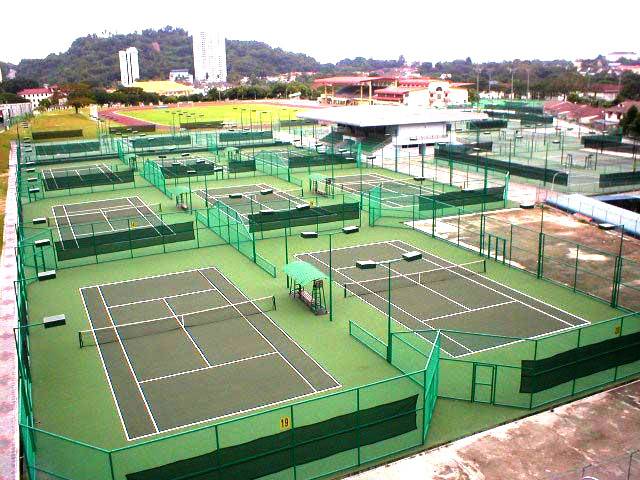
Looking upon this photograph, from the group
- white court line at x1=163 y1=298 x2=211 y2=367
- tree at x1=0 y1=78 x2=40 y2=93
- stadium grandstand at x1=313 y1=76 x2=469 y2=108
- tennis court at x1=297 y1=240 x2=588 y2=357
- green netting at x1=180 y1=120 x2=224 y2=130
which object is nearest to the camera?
white court line at x1=163 y1=298 x2=211 y2=367

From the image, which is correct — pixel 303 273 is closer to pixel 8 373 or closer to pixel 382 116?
pixel 8 373

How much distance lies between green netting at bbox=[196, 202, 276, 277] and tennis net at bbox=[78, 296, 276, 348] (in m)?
3.46

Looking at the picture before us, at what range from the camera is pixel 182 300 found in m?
26.4

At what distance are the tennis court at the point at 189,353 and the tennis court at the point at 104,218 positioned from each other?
6.93 meters

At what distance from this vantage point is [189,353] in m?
21.6

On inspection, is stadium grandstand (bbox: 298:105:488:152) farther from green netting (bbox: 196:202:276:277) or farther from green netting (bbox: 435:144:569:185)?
green netting (bbox: 196:202:276:277)

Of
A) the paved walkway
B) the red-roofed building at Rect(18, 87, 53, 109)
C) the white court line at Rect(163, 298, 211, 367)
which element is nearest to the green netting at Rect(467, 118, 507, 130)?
the paved walkway

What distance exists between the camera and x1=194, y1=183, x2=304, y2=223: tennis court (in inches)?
1650

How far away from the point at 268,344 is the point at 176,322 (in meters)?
4.25

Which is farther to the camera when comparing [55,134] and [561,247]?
[55,134]

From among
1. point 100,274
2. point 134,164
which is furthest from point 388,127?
point 100,274

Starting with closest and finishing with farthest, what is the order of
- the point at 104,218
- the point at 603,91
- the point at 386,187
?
the point at 104,218 < the point at 386,187 < the point at 603,91

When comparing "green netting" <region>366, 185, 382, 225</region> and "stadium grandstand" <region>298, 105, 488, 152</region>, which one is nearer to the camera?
"green netting" <region>366, 185, 382, 225</region>

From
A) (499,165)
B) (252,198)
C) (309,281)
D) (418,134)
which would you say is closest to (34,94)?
(418,134)
